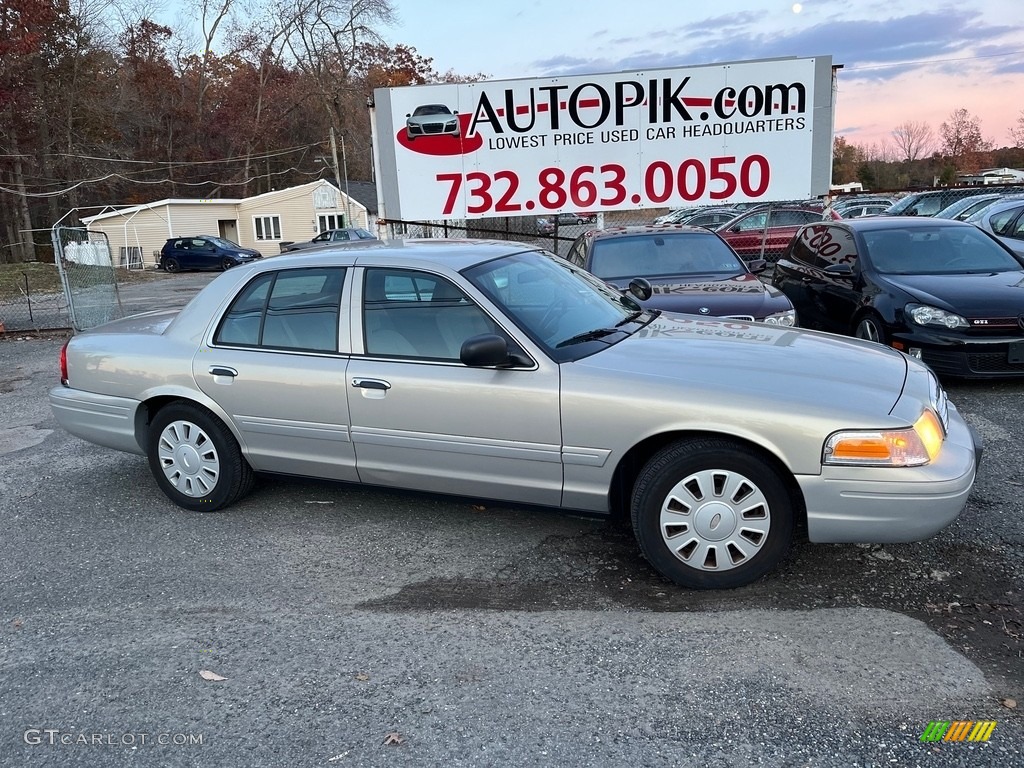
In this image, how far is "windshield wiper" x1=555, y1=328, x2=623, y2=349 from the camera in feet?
12.8

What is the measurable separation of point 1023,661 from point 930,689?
45 cm

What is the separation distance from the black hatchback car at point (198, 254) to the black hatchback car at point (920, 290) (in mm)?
29264

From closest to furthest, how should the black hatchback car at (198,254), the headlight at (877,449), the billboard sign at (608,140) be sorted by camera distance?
the headlight at (877,449), the billboard sign at (608,140), the black hatchback car at (198,254)

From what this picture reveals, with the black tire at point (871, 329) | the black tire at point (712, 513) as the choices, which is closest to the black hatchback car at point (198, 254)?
the black tire at point (871, 329)

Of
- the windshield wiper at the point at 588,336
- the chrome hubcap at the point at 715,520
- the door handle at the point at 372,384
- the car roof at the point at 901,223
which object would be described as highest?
the car roof at the point at 901,223

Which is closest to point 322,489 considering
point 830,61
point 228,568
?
point 228,568

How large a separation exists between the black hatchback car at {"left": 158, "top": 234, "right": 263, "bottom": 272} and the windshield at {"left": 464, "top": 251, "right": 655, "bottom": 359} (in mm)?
31321

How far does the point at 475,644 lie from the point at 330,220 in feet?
138

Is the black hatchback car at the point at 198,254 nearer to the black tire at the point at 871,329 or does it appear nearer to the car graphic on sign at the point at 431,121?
the car graphic on sign at the point at 431,121

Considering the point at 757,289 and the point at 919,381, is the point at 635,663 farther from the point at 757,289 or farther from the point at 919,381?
the point at 757,289

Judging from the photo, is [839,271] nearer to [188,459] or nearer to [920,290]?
[920,290]

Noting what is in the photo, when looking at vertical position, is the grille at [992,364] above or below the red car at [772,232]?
below

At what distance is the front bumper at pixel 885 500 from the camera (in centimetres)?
324

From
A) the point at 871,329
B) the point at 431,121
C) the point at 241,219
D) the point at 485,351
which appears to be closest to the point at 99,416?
the point at 485,351
